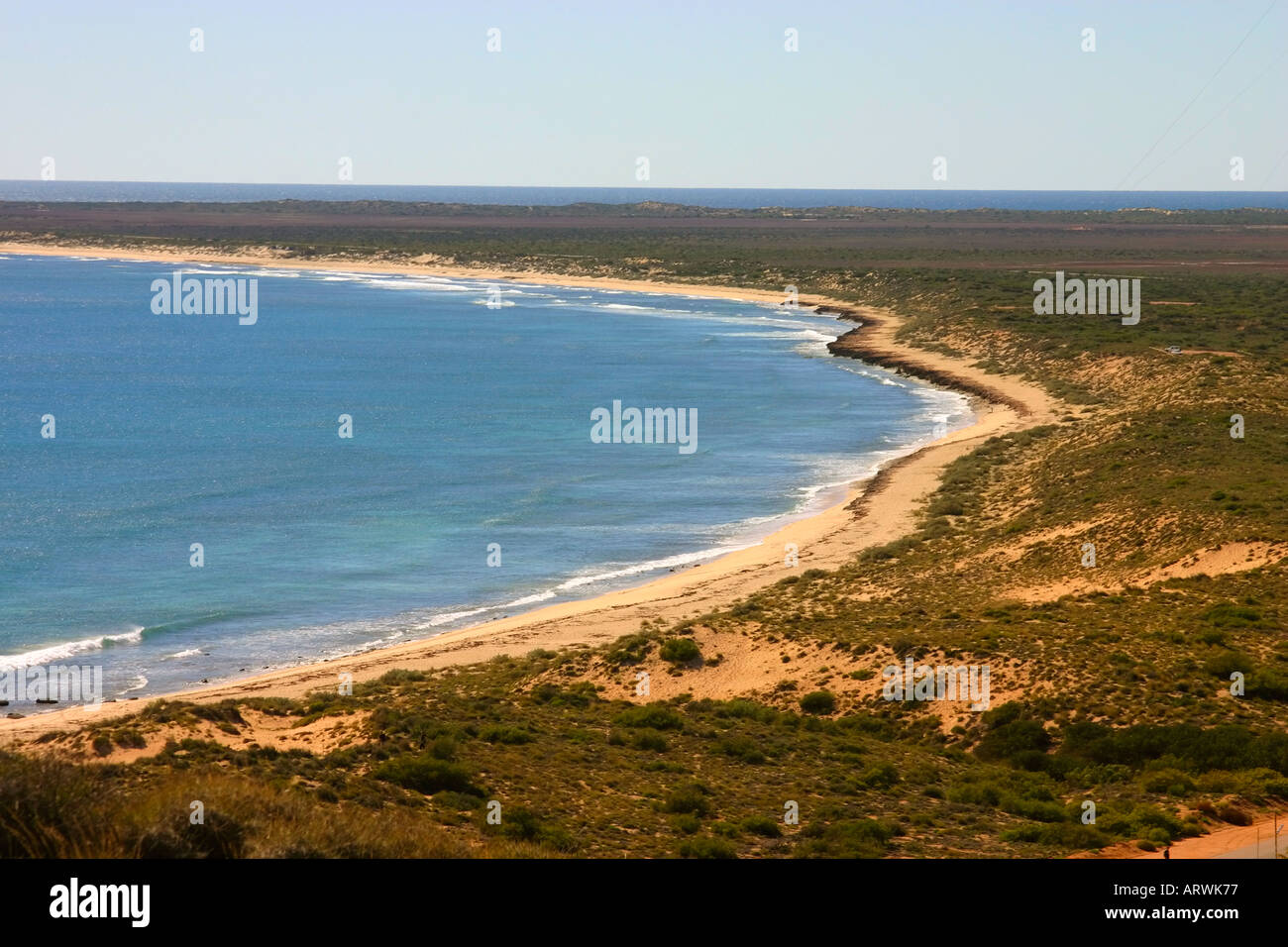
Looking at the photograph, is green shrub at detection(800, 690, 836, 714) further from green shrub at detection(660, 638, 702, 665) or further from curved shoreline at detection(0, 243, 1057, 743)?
curved shoreline at detection(0, 243, 1057, 743)

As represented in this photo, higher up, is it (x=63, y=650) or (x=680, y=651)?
(x=680, y=651)

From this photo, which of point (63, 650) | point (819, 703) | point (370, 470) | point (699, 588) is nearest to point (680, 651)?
point (819, 703)

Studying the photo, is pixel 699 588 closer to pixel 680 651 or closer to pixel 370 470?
pixel 680 651

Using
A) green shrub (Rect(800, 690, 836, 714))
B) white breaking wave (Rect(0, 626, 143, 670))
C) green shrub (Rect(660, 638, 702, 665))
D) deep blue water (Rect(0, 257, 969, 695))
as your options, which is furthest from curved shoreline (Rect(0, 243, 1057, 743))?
green shrub (Rect(800, 690, 836, 714))

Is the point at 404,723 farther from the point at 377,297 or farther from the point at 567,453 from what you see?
the point at 377,297

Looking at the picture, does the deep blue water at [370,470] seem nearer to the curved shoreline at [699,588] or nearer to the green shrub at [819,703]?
the curved shoreline at [699,588]

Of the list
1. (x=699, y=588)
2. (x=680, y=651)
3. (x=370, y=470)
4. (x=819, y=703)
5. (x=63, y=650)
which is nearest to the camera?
(x=819, y=703)

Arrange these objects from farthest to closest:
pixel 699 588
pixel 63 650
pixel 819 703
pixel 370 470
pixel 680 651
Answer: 1. pixel 370 470
2. pixel 699 588
3. pixel 63 650
4. pixel 680 651
5. pixel 819 703

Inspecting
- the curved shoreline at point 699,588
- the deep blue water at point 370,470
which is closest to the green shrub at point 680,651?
the curved shoreline at point 699,588
